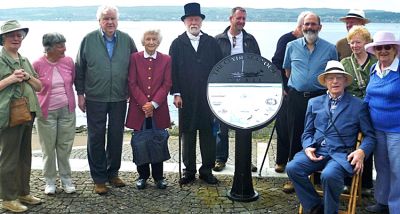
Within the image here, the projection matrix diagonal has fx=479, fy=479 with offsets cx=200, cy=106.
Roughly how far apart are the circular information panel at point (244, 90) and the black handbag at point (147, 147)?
860 mm

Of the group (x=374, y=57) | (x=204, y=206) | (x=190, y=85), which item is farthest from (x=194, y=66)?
(x=374, y=57)

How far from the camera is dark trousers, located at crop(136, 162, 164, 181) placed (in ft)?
19.5

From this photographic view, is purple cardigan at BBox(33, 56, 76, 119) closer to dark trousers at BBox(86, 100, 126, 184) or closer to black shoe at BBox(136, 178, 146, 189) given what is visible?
dark trousers at BBox(86, 100, 126, 184)

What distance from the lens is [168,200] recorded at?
5547 mm

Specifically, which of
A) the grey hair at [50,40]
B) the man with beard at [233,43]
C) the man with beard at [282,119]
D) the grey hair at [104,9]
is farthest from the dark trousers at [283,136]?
the grey hair at [50,40]

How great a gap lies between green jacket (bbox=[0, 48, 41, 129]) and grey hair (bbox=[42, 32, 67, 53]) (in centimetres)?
28

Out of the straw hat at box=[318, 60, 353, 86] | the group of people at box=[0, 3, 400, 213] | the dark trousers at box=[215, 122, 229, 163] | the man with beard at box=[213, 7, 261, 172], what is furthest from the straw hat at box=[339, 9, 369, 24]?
the dark trousers at box=[215, 122, 229, 163]

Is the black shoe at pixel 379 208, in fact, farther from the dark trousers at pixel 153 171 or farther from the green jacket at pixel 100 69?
the green jacket at pixel 100 69

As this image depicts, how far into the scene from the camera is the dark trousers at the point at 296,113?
5625 mm

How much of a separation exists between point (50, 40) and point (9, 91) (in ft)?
2.42

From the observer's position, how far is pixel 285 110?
6.58 metres

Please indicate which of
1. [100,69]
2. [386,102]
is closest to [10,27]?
[100,69]

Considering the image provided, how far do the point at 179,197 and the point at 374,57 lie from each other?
2757mm

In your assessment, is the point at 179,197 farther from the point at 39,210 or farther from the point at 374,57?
the point at 374,57
